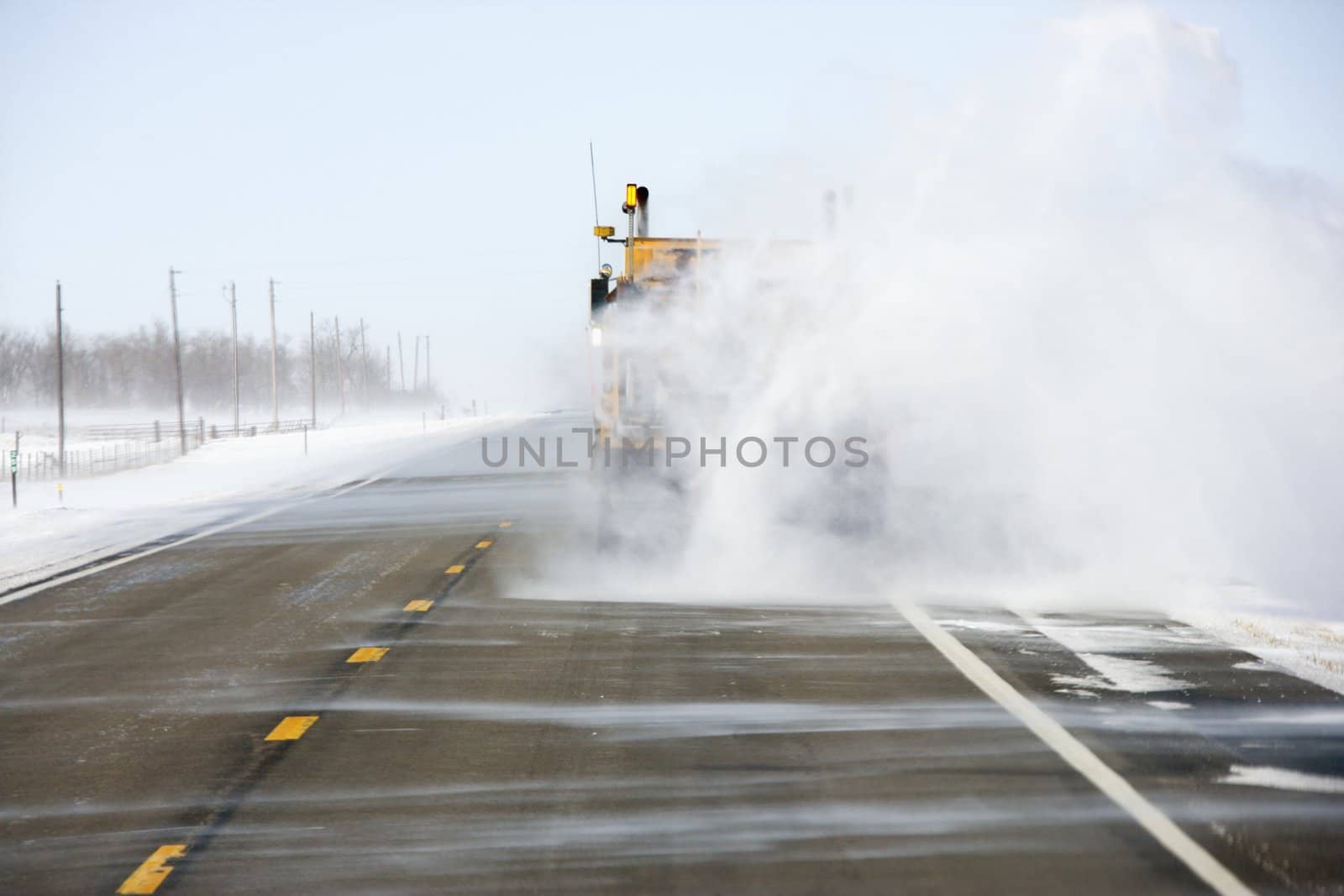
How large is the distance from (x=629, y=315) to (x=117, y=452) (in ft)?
167

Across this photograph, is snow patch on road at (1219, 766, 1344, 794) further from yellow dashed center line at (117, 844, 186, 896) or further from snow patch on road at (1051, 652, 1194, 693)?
yellow dashed center line at (117, 844, 186, 896)

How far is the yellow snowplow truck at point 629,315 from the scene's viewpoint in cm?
1647

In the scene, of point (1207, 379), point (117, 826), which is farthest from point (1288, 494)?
point (117, 826)

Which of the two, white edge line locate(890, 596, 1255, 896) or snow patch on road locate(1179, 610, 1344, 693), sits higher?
white edge line locate(890, 596, 1255, 896)

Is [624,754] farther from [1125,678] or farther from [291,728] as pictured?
[1125,678]

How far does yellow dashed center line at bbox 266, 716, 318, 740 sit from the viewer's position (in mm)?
7996

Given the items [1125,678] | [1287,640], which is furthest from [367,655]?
[1287,640]

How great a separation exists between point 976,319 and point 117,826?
11.5m

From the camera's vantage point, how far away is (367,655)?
1063 centimetres

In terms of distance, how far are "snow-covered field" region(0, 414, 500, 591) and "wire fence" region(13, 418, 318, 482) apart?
1.22 m

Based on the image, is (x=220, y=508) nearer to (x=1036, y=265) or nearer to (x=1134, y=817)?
(x=1036, y=265)

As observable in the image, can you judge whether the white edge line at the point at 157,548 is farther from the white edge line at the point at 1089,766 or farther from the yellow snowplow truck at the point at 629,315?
the white edge line at the point at 1089,766

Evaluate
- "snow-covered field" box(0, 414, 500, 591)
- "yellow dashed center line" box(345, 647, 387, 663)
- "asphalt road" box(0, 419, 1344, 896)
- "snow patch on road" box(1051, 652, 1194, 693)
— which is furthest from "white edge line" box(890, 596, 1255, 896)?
"snow-covered field" box(0, 414, 500, 591)

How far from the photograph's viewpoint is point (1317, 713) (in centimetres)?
823
